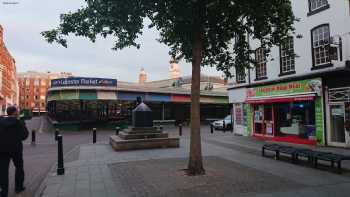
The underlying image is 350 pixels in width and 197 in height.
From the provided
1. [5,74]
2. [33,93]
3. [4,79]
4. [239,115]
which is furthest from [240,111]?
[33,93]

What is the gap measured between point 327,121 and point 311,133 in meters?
1.28

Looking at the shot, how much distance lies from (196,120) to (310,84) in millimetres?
8814

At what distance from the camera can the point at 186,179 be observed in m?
7.67

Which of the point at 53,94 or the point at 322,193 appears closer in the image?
the point at 322,193

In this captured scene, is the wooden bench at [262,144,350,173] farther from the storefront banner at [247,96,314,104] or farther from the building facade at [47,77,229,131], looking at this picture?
the building facade at [47,77,229,131]

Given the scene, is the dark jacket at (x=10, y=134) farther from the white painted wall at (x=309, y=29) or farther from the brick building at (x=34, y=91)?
the brick building at (x=34, y=91)

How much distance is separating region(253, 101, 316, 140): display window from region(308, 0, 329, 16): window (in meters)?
4.61

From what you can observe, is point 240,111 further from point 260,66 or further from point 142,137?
point 142,137

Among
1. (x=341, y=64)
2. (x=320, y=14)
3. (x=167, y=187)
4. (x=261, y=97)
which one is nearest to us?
(x=167, y=187)

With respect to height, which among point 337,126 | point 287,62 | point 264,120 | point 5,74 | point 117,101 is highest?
point 5,74

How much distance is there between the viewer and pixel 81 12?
7777mm

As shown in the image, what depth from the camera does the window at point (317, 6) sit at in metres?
14.5

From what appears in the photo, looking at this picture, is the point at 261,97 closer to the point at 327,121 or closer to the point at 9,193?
the point at 327,121

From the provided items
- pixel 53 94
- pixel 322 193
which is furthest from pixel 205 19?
pixel 53 94
